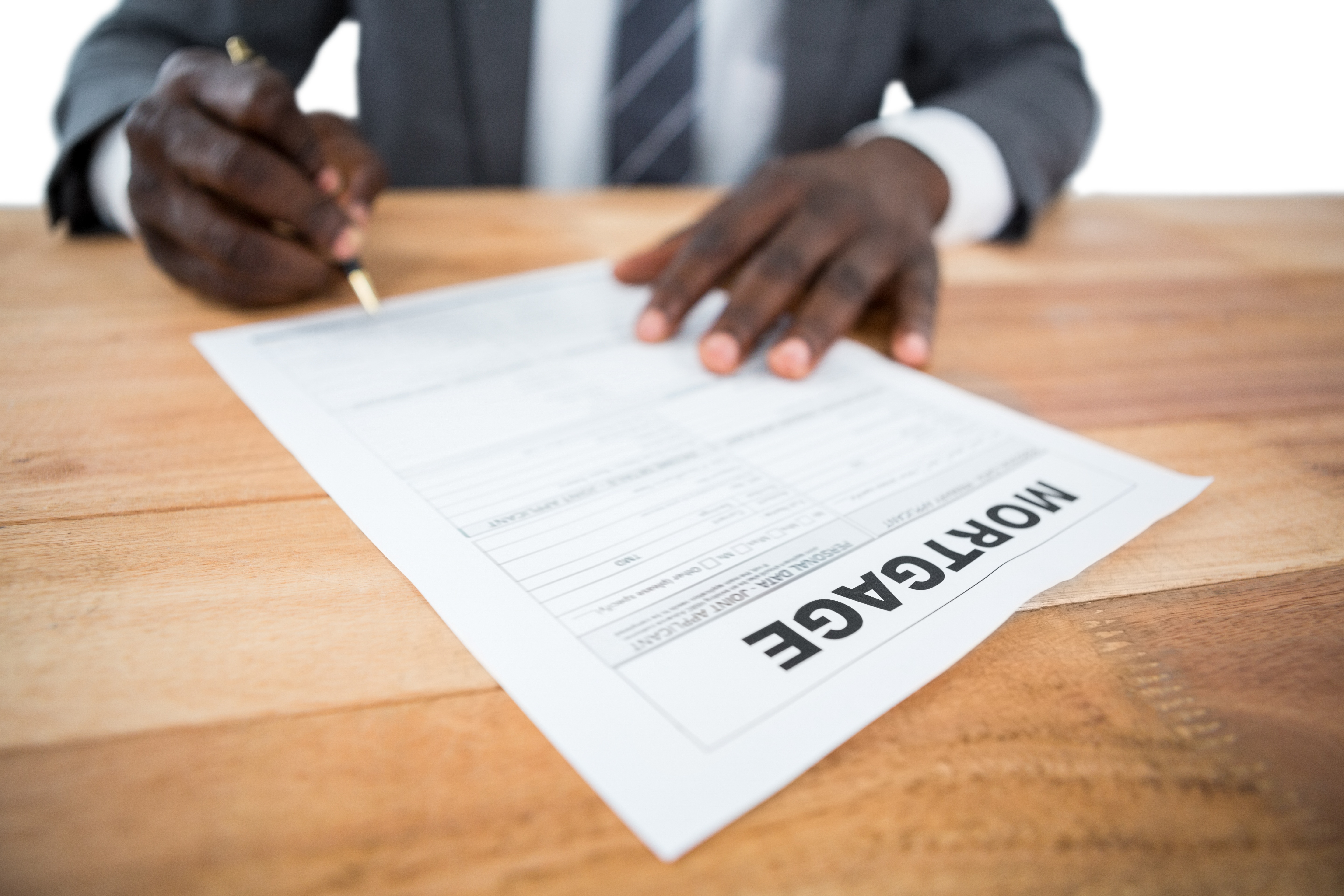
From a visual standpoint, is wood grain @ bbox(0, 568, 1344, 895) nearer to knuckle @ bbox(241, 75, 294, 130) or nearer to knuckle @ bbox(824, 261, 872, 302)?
knuckle @ bbox(824, 261, 872, 302)

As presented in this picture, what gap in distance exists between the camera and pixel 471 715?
0.25m

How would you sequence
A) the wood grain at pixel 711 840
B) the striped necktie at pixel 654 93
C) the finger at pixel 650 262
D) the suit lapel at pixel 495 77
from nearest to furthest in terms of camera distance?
1. the wood grain at pixel 711 840
2. the finger at pixel 650 262
3. the suit lapel at pixel 495 77
4. the striped necktie at pixel 654 93

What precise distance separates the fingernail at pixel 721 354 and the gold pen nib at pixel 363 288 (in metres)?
0.26

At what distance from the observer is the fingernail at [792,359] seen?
1.65 feet

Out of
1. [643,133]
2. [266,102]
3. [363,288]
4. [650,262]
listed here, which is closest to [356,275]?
[363,288]

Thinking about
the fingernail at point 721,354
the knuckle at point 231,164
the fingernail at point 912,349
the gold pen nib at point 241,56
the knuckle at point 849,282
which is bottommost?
the fingernail at point 721,354

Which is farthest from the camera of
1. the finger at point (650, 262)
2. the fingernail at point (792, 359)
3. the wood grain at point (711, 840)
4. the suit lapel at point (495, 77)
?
the suit lapel at point (495, 77)

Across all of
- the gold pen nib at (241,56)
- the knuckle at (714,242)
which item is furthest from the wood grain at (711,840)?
the gold pen nib at (241,56)

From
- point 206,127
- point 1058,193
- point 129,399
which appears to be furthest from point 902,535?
point 1058,193

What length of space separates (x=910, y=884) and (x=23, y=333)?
0.62 metres

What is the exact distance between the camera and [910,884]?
0.21 m

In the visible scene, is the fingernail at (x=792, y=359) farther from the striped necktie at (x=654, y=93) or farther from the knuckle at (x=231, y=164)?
the striped necktie at (x=654, y=93)

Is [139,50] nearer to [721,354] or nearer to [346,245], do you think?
[346,245]

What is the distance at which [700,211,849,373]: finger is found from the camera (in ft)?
1.69
